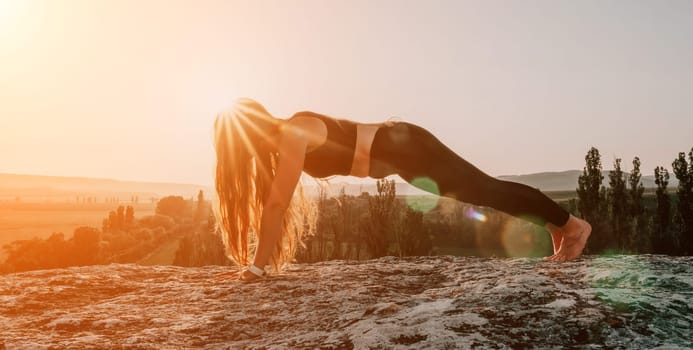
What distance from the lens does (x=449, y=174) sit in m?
3.90

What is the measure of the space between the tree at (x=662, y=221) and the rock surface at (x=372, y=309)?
1346 inches

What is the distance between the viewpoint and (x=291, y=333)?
1.84 meters

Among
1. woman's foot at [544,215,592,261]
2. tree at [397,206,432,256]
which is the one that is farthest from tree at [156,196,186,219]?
woman's foot at [544,215,592,261]

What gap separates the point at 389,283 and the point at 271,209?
1078mm

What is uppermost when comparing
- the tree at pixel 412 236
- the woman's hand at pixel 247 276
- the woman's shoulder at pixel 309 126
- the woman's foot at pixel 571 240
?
the woman's shoulder at pixel 309 126

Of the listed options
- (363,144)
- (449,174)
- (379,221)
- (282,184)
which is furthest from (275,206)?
(379,221)

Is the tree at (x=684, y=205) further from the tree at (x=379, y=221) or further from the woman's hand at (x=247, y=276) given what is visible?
the woman's hand at (x=247, y=276)

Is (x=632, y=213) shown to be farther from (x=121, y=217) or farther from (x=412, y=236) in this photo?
(x=121, y=217)

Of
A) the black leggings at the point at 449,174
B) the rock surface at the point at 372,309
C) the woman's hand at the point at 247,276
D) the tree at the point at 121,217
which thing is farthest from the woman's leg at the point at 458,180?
the tree at the point at 121,217

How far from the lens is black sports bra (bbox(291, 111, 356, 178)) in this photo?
3.82 m

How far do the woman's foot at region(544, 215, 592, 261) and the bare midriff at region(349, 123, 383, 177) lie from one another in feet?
4.95

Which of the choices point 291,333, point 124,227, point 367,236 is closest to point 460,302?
point 291,333

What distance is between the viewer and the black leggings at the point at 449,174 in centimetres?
383

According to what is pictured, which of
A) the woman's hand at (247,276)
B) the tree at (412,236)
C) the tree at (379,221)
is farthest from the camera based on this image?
the tree at (412,236)
